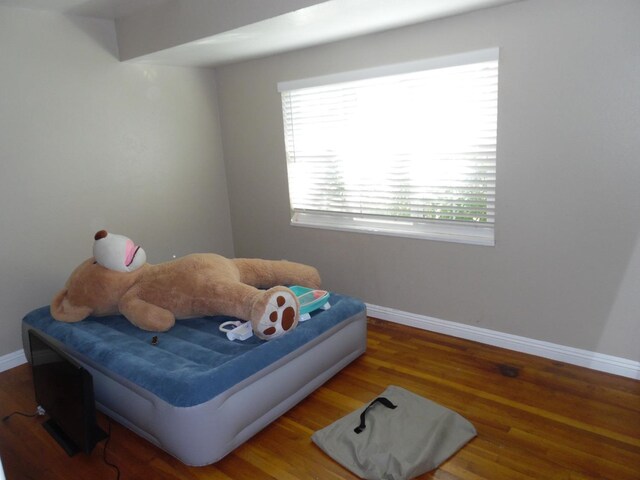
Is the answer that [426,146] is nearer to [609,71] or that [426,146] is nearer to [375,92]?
[375,92]

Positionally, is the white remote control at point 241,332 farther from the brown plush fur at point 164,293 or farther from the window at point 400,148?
the window at point 400,148

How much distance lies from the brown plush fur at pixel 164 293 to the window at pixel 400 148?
3.57 ft

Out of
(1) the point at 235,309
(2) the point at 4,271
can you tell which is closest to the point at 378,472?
(1) the point at 235,309

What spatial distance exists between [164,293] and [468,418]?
1813 millimetres

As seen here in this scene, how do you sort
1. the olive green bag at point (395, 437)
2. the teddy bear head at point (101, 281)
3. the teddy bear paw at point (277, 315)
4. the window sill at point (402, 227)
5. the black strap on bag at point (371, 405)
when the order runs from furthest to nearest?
1. the window sill at point (402, 227)
2. the teddy bear head at point (101, 281)
3. the teddy bear paw at point (277, 315)
4. the black strap on bag at point (371, 405)
5. the olive green bag at point (395, 437)

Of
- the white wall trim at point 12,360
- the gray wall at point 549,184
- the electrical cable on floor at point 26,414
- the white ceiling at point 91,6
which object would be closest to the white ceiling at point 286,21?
the white ceiling at point 91,6

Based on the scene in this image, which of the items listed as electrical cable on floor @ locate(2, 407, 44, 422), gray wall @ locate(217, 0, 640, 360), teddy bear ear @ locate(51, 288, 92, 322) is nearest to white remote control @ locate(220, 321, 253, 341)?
teddy bear ear @ locate(51, 288, 92, 322)

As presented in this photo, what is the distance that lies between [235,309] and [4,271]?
1.69 metres

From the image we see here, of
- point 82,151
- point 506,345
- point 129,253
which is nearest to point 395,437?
point 506,345

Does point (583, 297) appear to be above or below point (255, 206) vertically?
below

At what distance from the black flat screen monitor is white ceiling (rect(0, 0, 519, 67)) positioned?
198 centimetres

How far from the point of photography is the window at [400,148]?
9.54 ft

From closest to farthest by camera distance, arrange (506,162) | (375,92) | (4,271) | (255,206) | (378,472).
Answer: (378,472) < (506,162) < (4,271) < (375,92) < (255,206)

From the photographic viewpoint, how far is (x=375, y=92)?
10.8 ft
